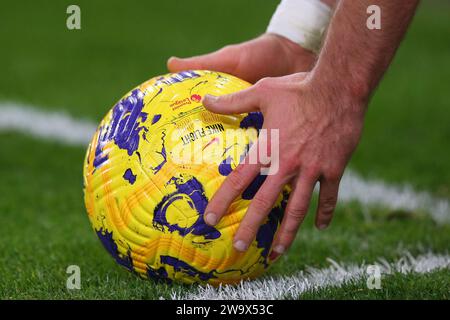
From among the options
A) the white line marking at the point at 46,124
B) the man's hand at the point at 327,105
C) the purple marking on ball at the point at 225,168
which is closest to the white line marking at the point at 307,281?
the man's hand at the point at 327,105

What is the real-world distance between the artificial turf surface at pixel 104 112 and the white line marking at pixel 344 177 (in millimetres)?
115

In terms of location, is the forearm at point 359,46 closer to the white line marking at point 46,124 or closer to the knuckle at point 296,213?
the knuckle at point 296,213

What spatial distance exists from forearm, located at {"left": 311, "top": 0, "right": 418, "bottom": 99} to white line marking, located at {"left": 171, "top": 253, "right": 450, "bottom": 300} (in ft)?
2.36

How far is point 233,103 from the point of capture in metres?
2.64

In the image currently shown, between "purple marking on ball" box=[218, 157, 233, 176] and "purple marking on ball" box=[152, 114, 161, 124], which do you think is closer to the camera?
"purple marking on ball" box=[218, 157, 233, 176]

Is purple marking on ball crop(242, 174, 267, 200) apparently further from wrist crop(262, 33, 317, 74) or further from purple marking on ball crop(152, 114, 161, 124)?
wrist crop(262, 33, 317, 74)

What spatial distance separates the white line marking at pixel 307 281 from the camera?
2760 mm

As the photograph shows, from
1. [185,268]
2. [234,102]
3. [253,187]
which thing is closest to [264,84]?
[234,102]

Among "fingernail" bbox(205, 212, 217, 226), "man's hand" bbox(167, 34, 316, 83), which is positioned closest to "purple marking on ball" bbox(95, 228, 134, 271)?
"fingernail" bbox(205, 212, 217, 226)

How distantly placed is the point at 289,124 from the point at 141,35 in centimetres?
647

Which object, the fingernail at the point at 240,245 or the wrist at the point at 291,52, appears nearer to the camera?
the fingernail at the point at 240,245

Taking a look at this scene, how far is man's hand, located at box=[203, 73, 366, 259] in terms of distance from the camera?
2.49m

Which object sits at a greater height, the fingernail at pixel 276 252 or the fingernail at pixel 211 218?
the fingernail at pixel 211 218

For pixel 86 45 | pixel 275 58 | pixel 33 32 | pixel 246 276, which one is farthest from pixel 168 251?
pixel 33 32
